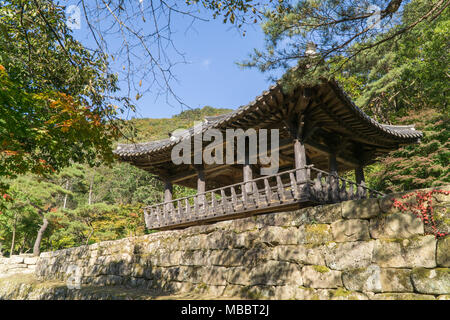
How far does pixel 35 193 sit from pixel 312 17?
1679 cm

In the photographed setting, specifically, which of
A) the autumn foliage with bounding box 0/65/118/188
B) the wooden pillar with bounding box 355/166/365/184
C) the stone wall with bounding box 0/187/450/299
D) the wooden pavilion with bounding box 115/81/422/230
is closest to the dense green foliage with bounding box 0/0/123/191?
the autumn foliage with bounding box 0/65/118/188

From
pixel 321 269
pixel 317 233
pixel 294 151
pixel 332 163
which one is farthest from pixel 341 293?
pixel 332 163

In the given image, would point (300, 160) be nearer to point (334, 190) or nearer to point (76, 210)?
point (334, 190)

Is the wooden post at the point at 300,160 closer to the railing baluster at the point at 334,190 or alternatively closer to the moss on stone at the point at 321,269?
the railing baluster at the point at 334,190

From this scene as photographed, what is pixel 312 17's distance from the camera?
13.4 ft

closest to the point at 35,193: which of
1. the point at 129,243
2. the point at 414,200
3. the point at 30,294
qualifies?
the point at 30,294

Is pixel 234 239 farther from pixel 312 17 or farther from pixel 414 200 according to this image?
pixel 312 17

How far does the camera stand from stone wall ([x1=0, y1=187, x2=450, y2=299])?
10.2 ft

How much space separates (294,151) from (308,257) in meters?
4.24

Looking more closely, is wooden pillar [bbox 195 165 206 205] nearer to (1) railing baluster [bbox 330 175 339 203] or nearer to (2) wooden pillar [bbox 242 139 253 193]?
(2) wooden pillar [bbox 242 139 253 193]

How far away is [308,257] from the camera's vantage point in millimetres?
4078

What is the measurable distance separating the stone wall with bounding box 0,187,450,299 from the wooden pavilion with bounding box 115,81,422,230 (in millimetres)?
1746

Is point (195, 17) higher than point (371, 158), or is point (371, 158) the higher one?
point (371, 158)

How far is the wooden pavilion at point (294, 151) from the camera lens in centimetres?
639
